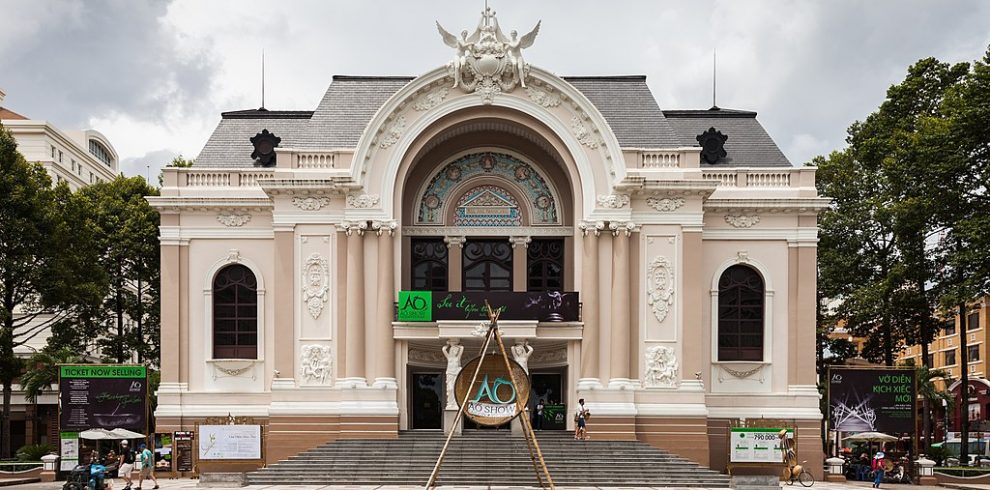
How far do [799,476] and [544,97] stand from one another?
16.3 metres

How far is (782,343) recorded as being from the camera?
151 feet

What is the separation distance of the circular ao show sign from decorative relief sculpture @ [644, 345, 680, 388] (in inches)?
364

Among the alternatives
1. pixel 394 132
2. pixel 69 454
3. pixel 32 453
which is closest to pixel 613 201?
pixel 394 132

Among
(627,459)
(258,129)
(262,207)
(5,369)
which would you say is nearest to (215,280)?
(262,207)

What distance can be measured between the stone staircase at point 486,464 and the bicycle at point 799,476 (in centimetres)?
251

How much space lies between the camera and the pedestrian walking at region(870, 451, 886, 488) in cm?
4259

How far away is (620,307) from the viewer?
44219mm

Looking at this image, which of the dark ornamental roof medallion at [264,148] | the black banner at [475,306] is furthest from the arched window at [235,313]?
the black banner at [475,306]

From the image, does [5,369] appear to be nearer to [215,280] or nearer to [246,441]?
[215,280]

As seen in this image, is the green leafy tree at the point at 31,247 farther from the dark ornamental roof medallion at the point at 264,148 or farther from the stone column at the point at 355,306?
the stone column at the point at 355,306

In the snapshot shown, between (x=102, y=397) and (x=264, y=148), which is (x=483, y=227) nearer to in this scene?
(x=264, y=148)

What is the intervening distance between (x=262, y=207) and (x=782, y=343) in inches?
808

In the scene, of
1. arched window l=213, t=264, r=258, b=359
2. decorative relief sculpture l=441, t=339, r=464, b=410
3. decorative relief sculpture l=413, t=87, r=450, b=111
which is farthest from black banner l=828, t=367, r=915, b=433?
arched window l=213, t=264, r=258, b=359

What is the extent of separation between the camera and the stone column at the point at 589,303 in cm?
4422
